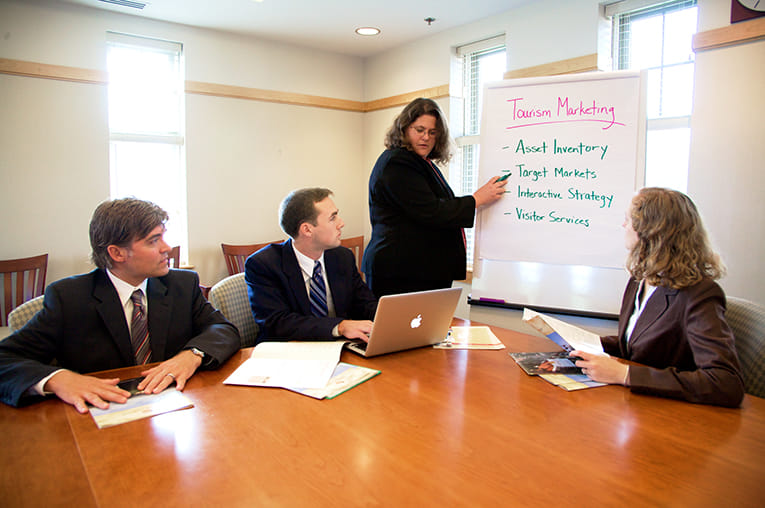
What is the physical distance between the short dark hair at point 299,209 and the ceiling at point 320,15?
2196mm

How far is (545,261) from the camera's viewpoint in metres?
2.23

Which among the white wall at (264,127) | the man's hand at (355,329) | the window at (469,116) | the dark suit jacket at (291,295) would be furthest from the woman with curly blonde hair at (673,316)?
the window at (469,116)

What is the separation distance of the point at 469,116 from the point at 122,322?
3.47 m

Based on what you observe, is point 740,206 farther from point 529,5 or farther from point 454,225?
point 529,5

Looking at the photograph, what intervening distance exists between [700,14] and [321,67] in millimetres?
3175

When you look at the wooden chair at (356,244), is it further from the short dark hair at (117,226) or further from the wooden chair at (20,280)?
the short dark hair at (117,226)

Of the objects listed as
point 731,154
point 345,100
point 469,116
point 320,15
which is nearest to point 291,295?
point 731,154

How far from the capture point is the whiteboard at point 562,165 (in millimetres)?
2105

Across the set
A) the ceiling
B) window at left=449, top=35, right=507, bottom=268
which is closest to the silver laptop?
window at left=449, top=35, right=507, bottom=268

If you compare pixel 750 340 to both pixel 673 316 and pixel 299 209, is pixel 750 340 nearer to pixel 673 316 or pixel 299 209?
pixel 673 316

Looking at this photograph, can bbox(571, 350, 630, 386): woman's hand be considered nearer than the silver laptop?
Yes

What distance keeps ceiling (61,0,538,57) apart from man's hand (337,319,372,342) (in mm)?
2750

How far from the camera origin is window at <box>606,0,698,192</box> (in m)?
2.98

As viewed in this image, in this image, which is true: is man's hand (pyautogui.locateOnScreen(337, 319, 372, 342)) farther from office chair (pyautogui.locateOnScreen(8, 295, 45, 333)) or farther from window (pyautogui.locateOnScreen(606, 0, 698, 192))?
window (pyautogui.locateOnScreen(606, 0, 698, 192))
